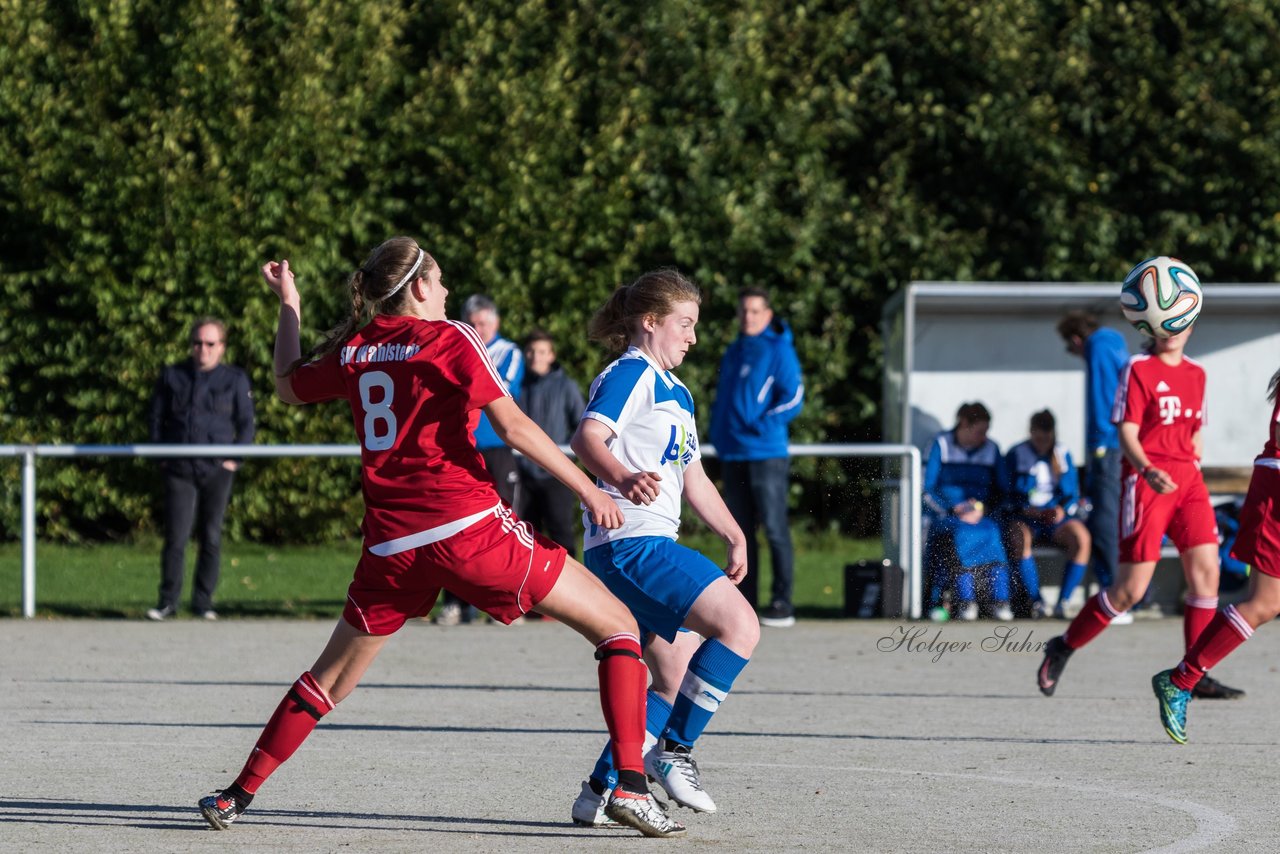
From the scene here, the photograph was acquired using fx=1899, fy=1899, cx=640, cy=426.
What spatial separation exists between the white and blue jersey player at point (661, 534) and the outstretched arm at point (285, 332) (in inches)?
34.6

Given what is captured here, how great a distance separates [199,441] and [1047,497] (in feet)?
19.5

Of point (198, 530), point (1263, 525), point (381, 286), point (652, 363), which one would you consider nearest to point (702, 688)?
point (652, 363)

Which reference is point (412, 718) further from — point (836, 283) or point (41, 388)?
point (836, 283)

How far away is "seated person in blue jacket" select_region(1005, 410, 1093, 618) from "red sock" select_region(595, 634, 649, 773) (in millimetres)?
8180

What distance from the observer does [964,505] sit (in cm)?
1307

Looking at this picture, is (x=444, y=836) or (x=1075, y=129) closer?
(x=444, y=836)

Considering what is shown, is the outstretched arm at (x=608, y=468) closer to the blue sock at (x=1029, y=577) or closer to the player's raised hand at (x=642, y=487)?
the player's raised hand at (x=642, y=487)

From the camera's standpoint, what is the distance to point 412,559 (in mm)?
5359

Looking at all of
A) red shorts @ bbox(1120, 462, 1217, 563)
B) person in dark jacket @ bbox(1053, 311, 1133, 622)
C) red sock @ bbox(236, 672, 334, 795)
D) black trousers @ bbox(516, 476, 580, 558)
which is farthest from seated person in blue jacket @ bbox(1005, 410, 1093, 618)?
red sock @ bbox(236, 672, 334, 795)

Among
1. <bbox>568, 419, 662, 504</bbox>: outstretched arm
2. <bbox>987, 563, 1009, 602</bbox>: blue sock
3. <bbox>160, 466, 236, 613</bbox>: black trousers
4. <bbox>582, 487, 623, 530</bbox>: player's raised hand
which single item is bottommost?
<bbox>987, 563, 1009, 602</bbox>: blue sock

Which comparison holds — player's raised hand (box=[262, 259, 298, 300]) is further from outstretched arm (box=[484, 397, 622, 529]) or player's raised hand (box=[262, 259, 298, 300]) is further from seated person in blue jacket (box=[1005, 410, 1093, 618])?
seated person in blue jacket (box=[1005, 410, 1093, 618])

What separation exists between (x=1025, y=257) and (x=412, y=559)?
1443 cm

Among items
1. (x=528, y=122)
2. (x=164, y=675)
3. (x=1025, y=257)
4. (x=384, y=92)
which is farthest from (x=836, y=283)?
(x=164, y=675)

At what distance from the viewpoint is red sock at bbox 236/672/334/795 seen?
558cm
